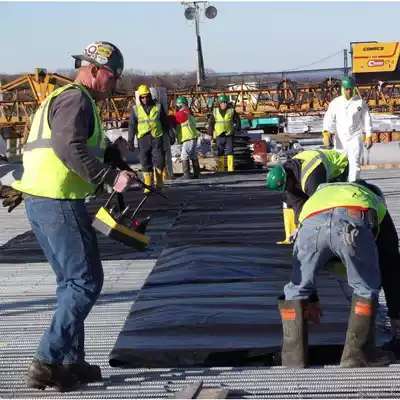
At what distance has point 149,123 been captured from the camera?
13.3 meters

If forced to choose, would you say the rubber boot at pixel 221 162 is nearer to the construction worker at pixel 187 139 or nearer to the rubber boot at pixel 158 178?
the construction worker at pixel 187 139

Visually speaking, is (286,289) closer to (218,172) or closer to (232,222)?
(232,222)

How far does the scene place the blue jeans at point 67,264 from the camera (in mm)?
3879

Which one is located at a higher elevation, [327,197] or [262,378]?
[327,197]

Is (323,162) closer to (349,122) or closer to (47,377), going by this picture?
(47,377)

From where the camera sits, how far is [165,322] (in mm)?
4941

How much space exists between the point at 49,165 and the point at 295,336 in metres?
1.56

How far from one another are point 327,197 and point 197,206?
676cm

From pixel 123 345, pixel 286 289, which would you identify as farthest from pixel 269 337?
pixel 123 345

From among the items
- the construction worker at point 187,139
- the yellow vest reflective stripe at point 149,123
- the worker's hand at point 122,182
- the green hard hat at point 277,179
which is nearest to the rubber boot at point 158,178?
the yellow vest reflective stripe at point 149,123

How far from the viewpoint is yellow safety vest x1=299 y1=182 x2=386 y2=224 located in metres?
4.19

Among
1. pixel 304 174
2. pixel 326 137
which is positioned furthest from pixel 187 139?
pixel 304 174

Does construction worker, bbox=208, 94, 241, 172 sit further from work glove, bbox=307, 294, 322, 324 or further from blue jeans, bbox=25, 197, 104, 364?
blue jeans, bbox=25, 197, 104, 364

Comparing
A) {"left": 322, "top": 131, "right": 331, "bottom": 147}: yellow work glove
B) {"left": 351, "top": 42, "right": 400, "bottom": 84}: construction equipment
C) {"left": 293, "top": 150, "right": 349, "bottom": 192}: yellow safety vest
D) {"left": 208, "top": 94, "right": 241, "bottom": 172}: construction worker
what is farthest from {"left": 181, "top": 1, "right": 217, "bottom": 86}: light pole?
{"left": 293, "top": 150, "right": 349, "bottom": 192}: yellow safety vest
